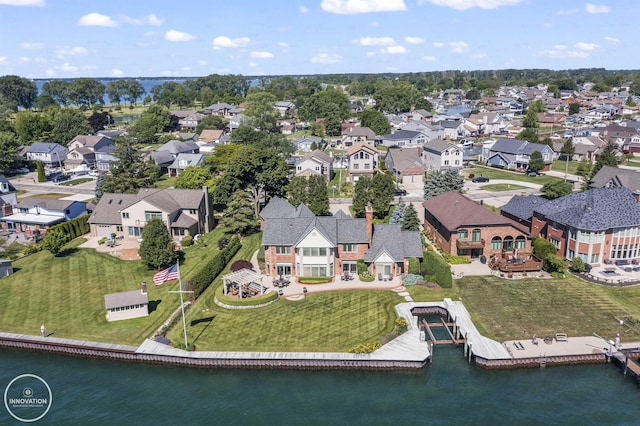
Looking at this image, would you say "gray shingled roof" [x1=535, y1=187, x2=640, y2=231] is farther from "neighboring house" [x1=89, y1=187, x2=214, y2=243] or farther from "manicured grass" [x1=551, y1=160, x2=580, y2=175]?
"manicured grass" [x1=551, y1=160, x2=580, y2=175]

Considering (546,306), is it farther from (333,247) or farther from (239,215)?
(239,215)

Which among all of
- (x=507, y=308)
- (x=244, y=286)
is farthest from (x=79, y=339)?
(x=507, y=308)

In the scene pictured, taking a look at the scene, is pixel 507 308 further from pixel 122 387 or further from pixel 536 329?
pixel 122 387

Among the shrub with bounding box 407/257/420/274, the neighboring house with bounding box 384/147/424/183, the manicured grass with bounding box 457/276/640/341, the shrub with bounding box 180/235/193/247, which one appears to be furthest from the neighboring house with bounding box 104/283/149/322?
the neighboring house with bounding box 384/147/424/183

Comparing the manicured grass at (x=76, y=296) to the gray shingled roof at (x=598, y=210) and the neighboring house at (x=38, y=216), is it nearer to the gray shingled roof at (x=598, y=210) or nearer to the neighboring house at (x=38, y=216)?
the neighboring house at (x=38, y=216)

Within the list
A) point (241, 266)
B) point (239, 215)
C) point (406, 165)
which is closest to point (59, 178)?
point (239, 215)
